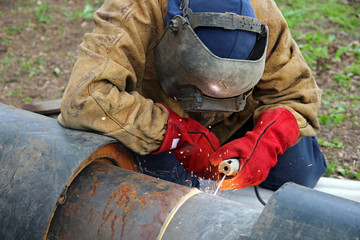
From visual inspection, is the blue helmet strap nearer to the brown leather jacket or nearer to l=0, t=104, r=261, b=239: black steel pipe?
the brown leather jacket

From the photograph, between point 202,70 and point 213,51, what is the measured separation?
114mm

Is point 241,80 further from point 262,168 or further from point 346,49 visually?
point 346,49

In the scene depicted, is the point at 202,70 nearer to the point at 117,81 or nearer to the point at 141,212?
the point at 117,81

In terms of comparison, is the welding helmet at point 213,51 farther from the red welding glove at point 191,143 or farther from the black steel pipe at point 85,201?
the black steel pipe at point 85,201

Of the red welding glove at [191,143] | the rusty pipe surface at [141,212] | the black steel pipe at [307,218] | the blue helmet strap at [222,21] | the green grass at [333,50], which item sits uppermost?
the blue helmet strap at [222,21]

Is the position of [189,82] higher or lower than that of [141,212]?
higher

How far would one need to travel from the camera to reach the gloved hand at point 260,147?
209cm

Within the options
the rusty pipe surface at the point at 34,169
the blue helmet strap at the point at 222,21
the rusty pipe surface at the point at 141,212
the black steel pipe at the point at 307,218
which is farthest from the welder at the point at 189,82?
the black steel pipe at the point at 307,218

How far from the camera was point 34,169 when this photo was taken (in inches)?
63.1

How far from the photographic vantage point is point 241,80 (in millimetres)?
1934

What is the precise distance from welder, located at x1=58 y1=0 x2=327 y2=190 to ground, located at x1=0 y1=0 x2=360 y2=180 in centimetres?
123

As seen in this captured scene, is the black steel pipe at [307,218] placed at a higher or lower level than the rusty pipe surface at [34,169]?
higher

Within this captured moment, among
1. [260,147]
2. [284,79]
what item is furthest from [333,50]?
[260,147]

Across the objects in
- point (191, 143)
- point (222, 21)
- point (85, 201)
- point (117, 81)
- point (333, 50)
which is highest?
point (222, 21)
